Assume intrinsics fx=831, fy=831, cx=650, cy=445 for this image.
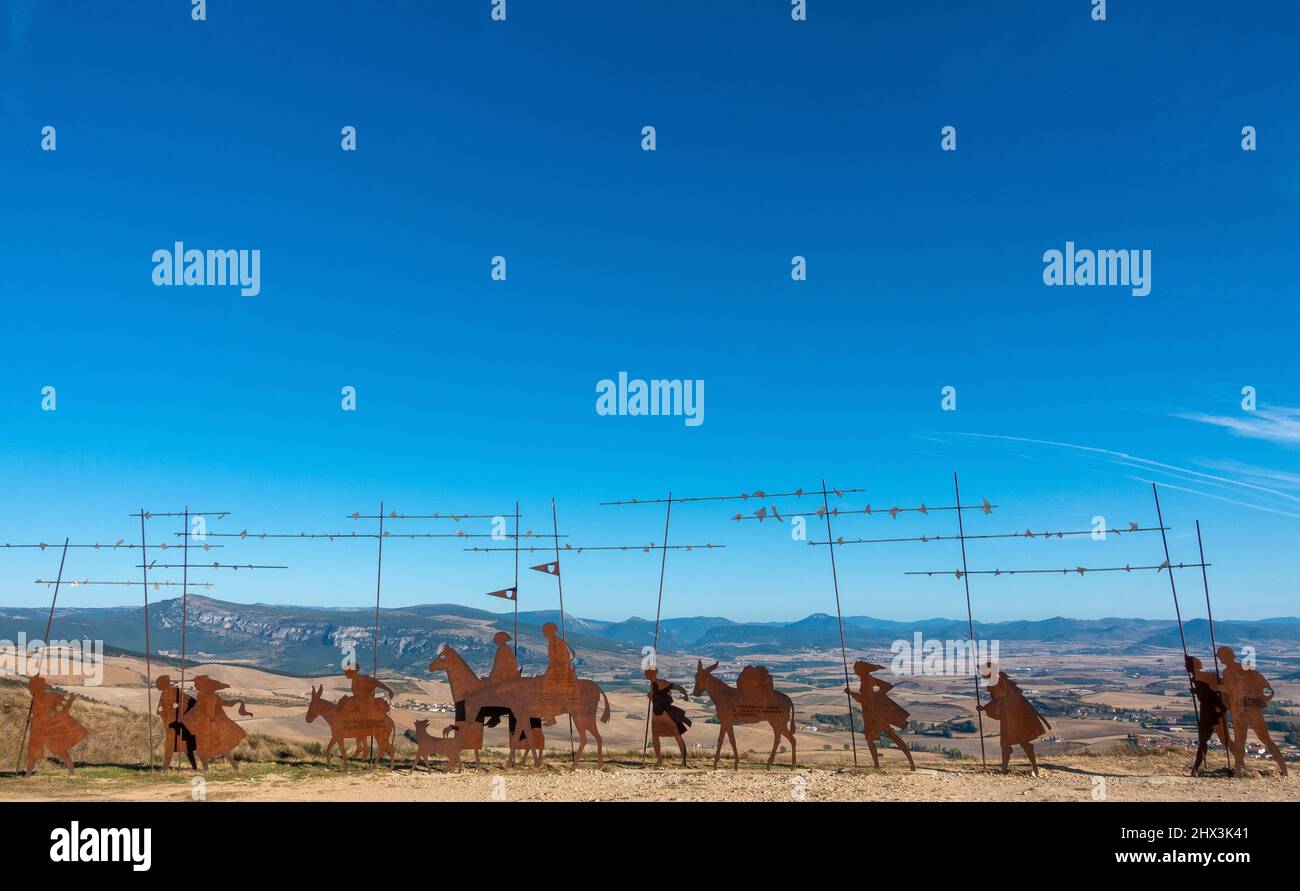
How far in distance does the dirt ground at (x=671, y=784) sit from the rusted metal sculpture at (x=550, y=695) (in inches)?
42.2

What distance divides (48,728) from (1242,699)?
21.7 meters

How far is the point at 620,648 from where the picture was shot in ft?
510

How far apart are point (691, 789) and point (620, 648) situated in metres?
145

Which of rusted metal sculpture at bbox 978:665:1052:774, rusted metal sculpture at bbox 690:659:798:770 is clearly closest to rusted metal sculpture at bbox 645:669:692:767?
rusted metal sculpture at bbox 690:659:798:770

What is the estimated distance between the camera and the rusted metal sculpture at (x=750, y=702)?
15.9m

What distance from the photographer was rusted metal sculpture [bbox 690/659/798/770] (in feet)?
52.1

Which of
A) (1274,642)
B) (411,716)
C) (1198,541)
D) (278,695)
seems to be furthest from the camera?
(1274,642)

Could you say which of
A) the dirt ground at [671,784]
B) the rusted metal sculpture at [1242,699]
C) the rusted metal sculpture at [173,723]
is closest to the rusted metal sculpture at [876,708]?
the dirt ground at [671,784]

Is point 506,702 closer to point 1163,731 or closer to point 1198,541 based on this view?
point 1198,541

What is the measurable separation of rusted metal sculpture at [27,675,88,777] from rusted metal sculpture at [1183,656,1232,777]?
20474mm

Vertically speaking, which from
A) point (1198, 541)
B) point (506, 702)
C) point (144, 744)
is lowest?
point (144, 744)

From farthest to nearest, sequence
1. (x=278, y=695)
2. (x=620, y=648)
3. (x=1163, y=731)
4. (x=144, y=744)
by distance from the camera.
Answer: (x=620, y=648)
(x=278, y=695)
(x=1163, y=731)
(x=144, y=744)

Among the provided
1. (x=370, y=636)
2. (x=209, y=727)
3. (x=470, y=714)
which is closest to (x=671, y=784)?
(x=470, y=714)
